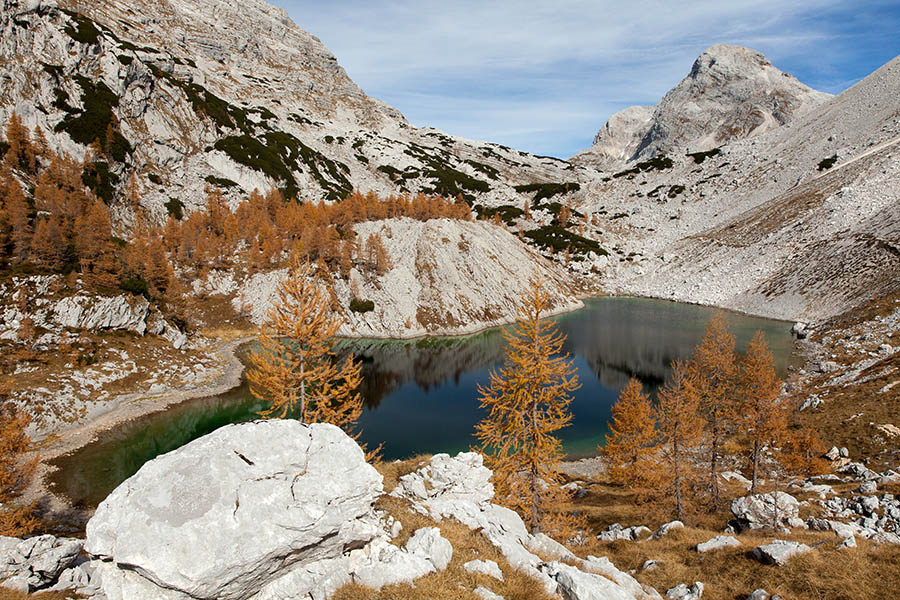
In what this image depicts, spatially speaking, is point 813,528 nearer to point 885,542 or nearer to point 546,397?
point 885,542

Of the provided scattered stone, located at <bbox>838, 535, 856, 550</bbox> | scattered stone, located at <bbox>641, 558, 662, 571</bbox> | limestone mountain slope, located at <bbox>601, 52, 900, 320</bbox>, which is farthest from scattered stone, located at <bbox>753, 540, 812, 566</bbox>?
limestone mountain slope, located at <bbox>601, 52, 900, 320</bbox>

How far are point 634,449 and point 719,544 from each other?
1553 centimetres

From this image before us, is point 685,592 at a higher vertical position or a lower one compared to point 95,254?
lower

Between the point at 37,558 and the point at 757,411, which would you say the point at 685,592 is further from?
the point at 757,411

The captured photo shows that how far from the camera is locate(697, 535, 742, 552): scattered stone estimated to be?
1862 cm

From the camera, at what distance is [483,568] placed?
11977 millimetres

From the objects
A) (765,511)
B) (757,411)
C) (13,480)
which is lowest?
(13,480)

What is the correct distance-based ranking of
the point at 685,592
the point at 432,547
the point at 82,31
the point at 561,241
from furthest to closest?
1. the point at 561,241
2. the point at 82,31
3. the point at 685,592
4. the point at 432,547

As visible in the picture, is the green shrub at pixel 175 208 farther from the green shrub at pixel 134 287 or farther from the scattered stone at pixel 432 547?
the scattered stone at pixel 432 547

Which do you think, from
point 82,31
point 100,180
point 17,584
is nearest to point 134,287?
point 100,180

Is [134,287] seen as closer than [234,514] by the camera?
No

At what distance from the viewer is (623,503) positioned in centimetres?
3216

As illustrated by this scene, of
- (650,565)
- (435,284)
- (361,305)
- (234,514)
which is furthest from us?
(435,284)

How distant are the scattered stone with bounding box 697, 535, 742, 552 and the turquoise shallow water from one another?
24719 millimetres
